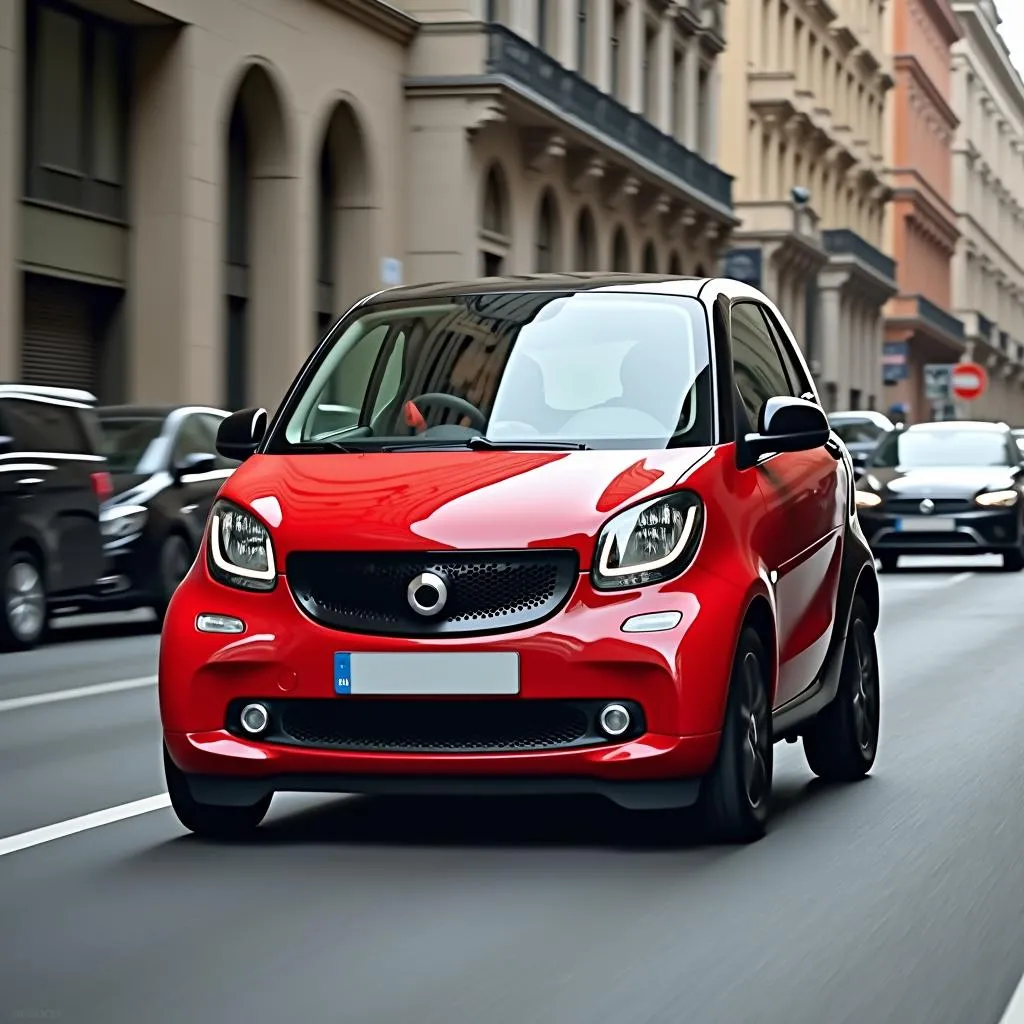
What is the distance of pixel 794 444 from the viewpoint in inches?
319

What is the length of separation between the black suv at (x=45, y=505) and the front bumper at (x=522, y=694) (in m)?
9.19

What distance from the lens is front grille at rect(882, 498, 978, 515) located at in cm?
2577

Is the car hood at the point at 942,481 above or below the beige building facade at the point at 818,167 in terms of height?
below

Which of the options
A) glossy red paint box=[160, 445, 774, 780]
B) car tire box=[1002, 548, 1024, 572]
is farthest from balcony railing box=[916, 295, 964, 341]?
glossy red paint box=[160, 445, 774, 780]

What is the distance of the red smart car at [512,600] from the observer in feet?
23.8

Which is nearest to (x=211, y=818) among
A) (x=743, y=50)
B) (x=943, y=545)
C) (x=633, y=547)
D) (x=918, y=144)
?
(x=633, y=547)

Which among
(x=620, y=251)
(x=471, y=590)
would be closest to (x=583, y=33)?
(x=620, y=251)

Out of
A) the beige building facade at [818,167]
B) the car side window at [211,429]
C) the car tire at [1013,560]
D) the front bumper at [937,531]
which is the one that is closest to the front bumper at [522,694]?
the car side window at [211,429]

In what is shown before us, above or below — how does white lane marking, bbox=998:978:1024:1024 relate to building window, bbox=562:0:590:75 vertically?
below

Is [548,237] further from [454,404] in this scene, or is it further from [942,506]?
[454,404]

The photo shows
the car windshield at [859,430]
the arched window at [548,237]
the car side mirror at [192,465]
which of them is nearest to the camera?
the car side mirror at [192,465]

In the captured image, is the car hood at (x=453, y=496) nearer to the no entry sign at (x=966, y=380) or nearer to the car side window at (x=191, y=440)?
the car side window at (x=191, y=440)

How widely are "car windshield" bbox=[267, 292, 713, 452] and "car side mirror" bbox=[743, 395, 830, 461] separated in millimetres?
179

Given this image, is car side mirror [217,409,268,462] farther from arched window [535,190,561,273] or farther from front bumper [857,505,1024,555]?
arched window [535,190,561,273]
